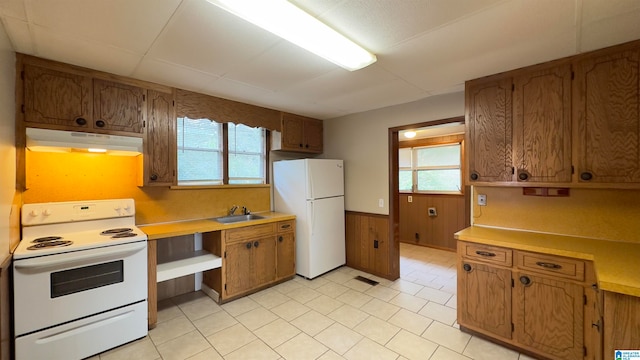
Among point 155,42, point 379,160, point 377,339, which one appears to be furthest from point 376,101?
point 377,339

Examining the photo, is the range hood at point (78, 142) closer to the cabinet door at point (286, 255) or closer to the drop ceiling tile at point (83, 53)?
the drop ceiling tile at point (83, 53)

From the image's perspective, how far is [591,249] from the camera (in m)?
1.92

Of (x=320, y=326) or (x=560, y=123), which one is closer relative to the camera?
(x=560, y=123)

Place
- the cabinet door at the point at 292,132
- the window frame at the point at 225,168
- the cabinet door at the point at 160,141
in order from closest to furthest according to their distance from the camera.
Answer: the cabinet door at the point at 160,141 < the window frame at the point at 225,168 < the cabinet door at the point at 292,132

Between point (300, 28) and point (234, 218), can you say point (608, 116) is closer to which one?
point (300, 28)

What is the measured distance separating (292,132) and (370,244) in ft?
6.79

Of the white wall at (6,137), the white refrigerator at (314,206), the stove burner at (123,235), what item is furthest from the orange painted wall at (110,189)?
the white refrigerator at (314,206)

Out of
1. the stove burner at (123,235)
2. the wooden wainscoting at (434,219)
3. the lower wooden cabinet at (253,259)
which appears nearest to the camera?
the stove burner at (123,235)

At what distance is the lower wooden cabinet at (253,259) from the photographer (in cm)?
294

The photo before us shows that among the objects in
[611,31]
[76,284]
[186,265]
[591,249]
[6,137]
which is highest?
[611,31]

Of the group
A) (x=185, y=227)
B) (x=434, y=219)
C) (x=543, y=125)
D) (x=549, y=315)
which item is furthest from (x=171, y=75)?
(x=434, y=219)

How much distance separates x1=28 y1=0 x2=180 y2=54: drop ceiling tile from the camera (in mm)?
1465

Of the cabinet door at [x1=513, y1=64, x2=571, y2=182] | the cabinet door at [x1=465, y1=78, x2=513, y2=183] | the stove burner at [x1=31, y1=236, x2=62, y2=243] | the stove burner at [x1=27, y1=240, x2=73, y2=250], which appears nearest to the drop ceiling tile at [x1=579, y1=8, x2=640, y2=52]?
the cabinet door at [x1=513, y1=64, x2=571, y2=182]

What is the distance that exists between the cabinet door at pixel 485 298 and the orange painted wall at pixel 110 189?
2910 millimetres
